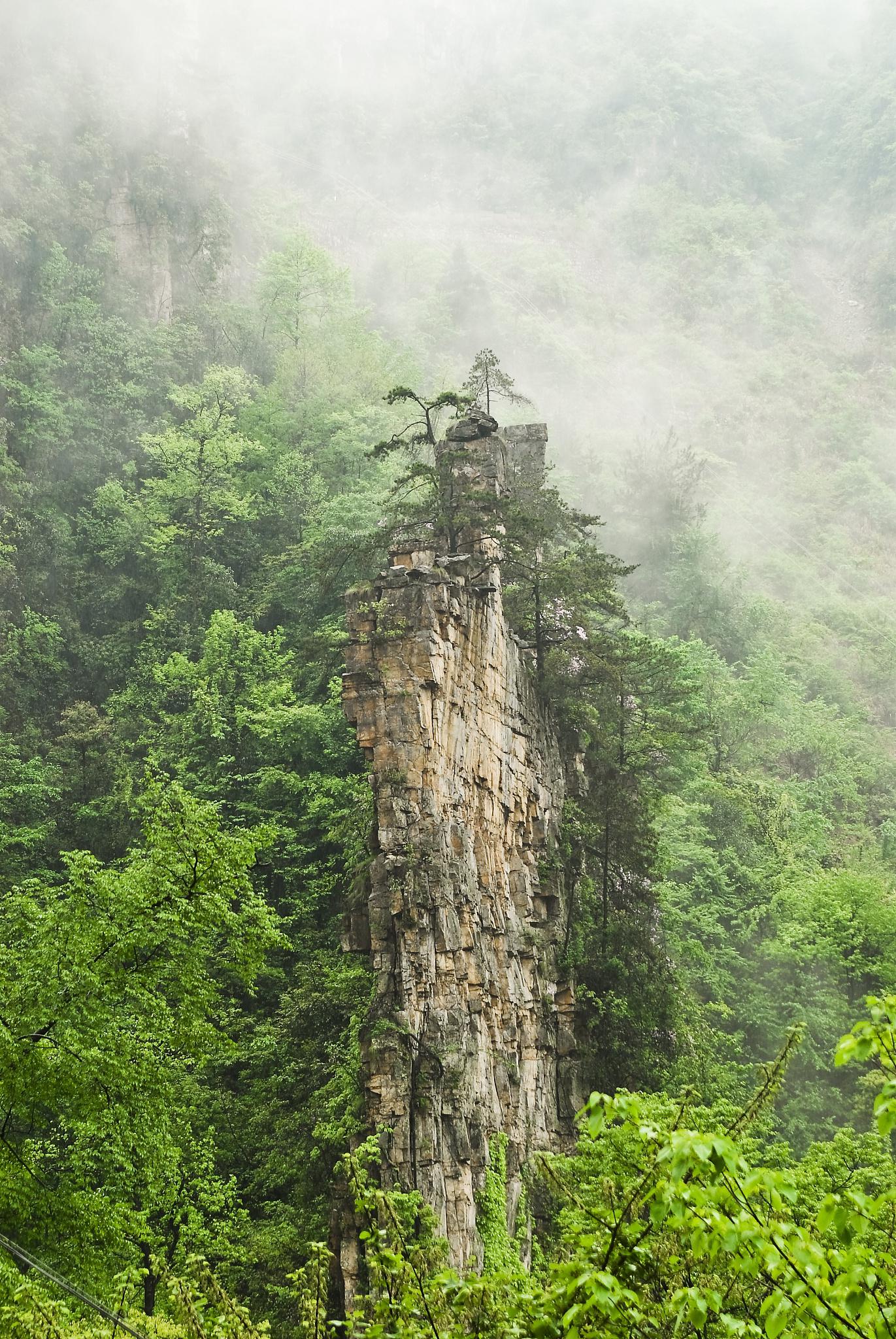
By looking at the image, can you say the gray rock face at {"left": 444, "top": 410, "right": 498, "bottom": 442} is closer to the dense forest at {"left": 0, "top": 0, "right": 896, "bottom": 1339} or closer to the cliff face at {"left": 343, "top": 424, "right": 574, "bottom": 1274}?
the dense forest at {"left": 0, "top": 0, "right": 896, "bottom": 1339}

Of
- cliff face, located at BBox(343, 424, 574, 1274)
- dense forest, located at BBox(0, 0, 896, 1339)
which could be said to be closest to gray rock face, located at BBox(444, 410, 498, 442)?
dense forest, located at BBox(0, 0, 896, 1339)

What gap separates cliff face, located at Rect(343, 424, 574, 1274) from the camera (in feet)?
51.2

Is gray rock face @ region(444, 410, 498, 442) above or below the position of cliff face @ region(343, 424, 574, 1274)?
above

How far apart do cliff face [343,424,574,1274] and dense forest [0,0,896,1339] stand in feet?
3.11

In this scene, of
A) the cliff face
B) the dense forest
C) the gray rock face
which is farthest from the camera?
the gray rock face

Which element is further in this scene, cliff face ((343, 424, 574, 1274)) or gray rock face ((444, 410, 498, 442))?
gray rock face ((444, 410, 498, 442))

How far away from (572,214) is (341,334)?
143 feet

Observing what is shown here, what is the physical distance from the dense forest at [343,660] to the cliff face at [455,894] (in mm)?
949

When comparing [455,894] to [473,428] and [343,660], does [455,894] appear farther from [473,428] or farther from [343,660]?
[473,428]

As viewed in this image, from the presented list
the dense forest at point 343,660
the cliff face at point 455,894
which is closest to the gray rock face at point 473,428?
the dense forest at point 343,660

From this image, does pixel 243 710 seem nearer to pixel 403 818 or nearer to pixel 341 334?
pixel 403 818

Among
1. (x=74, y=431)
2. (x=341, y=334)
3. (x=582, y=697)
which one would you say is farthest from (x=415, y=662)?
(x=341, y=334)

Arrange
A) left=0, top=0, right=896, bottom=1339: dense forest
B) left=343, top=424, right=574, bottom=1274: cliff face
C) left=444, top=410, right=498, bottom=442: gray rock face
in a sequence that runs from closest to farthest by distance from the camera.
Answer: left=0, top=0, right=896, bottom=1339: dense forest
left=343, top=424, right=574, bottom=1274: cliff face
left=444, top=410, right=498, bottom=442: gray rock face

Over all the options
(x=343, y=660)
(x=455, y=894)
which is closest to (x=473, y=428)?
(x=343, y=660)
